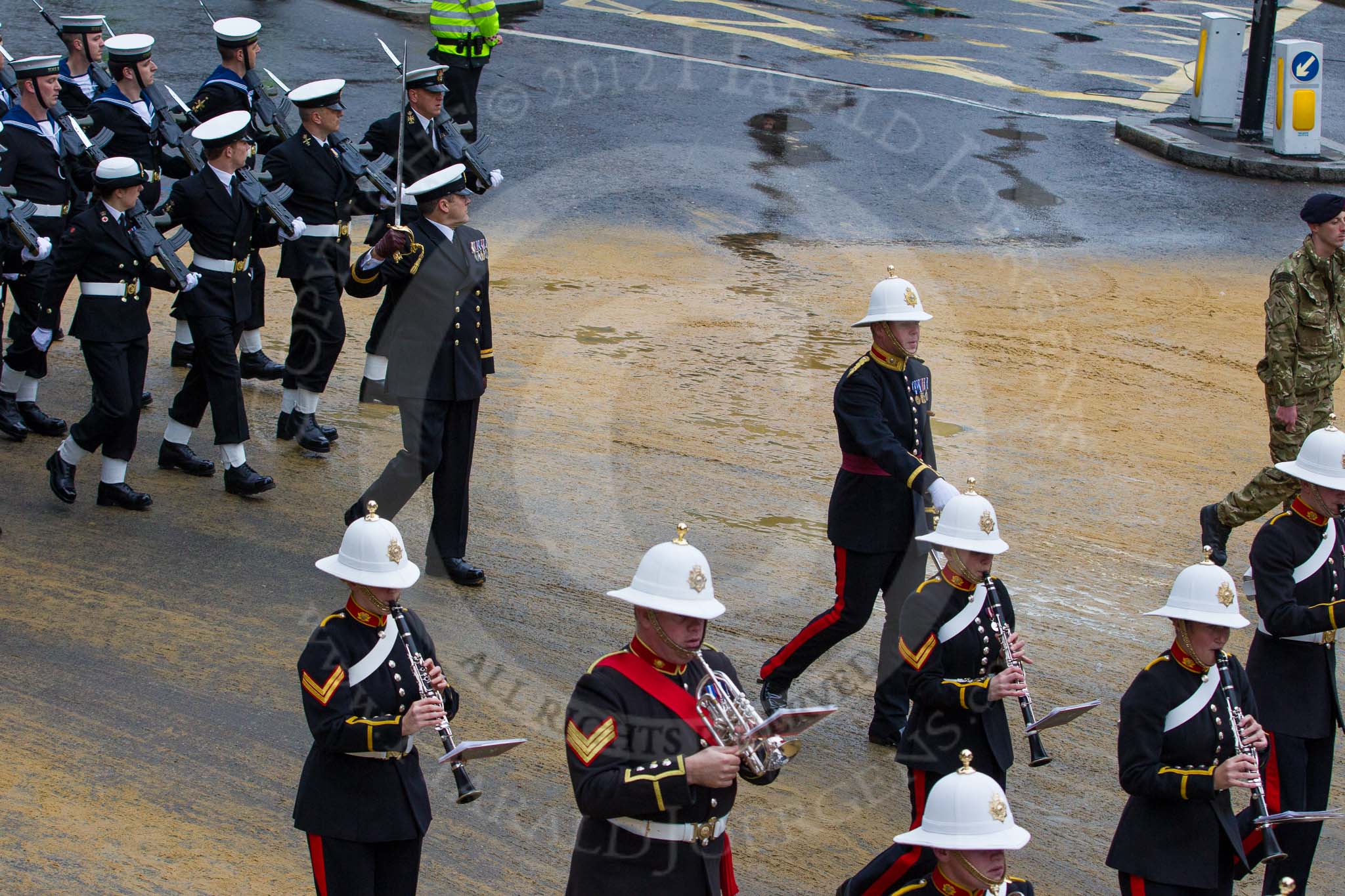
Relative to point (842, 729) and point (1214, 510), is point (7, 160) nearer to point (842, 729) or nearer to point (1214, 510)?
point (842, 729)

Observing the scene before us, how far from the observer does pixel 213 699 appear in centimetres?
639

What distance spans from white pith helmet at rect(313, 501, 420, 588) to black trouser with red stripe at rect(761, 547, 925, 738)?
92.2 inches

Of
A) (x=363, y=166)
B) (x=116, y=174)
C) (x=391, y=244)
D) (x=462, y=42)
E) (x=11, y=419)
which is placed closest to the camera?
(x=391, y=244)

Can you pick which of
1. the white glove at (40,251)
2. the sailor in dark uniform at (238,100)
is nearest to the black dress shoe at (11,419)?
the white glove at (40,251)

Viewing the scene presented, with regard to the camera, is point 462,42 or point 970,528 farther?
point 462,42

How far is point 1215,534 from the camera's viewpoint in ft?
27.2

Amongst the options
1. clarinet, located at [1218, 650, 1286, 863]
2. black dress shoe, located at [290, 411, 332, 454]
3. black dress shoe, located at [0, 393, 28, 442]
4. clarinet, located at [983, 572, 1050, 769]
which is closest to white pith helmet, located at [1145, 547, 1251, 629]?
clarinet, located at [1218, 650, 1286, 863]

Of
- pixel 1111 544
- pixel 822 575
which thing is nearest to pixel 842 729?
pixel 822 575

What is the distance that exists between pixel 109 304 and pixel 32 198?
74.7 inches

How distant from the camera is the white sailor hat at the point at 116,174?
795 centimetres

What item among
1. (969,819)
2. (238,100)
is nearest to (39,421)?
(238,100)

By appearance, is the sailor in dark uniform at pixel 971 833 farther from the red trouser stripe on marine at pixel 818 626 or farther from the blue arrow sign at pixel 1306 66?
the blue arrow sign at pixel 1306 66

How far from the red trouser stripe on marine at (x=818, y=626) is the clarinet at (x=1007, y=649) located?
1137 mm

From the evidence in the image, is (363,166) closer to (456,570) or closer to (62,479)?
(62,479)
